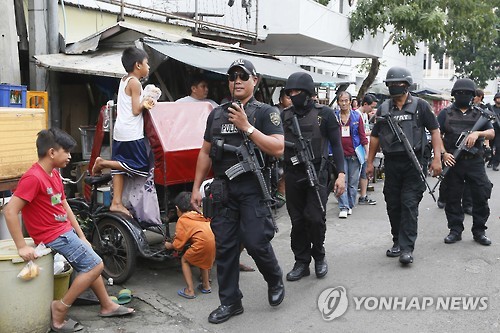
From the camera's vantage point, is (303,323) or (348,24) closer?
(303,323)

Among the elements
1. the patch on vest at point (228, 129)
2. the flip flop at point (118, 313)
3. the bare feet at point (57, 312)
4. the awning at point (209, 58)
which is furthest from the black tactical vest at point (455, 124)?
the bare feet at point (57, 312)

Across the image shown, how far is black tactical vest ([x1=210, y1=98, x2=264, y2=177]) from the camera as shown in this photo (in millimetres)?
4391

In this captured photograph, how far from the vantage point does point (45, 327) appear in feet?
13.4

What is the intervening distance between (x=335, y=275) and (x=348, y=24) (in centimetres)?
1095

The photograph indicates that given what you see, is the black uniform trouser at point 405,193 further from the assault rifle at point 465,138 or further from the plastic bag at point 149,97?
the plastic bag at point 149,97

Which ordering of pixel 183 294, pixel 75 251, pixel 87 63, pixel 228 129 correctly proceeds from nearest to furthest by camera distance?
pixel 75 251 → pixel 228 129 → pixel 183 294 → pixel 87 63

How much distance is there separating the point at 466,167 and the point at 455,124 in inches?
23.0

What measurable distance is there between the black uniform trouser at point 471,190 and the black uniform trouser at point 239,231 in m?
3.05

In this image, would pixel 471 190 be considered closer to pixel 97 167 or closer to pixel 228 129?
pixel 228 129

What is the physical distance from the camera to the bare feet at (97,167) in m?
5.33

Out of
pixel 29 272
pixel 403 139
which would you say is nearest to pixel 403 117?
pixel 403 139

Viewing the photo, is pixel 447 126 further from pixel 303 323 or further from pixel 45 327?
pixel 45 327

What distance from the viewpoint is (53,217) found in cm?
409

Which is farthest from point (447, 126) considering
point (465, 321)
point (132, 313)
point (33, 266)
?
point (33, 266)
